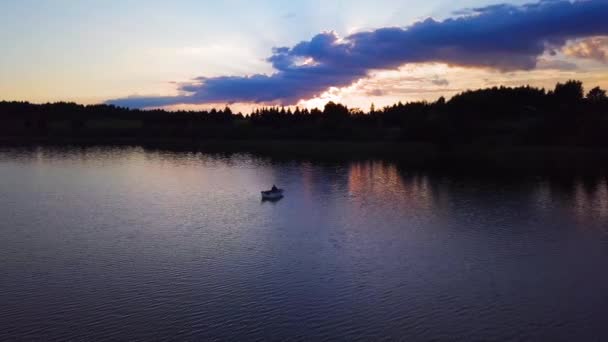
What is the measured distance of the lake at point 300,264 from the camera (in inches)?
381

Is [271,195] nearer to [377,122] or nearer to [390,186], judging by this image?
→ [390,186]

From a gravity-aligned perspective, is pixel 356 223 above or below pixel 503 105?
below

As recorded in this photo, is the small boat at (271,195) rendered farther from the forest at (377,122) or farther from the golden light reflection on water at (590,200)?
the forest at (377,122)

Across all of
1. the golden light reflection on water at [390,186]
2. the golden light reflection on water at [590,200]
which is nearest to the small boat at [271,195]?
the golden light reflection on water at [390,186]

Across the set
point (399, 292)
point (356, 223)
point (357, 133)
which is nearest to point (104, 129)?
point (357, 133)

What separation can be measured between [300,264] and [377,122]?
69.2 meters

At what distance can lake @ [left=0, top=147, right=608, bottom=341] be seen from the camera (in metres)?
9.69

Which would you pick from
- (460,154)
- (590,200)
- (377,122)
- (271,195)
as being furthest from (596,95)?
(271,195)

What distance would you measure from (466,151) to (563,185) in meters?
28.0

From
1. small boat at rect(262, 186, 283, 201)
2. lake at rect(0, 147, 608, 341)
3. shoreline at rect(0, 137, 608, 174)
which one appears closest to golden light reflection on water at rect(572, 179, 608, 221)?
lake at rect(0, 147, 608, 341)

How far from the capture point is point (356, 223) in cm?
1925

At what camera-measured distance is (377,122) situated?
267 feet

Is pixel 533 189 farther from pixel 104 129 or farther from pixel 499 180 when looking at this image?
pixel 104 129

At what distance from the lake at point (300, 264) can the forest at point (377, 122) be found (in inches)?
1269
